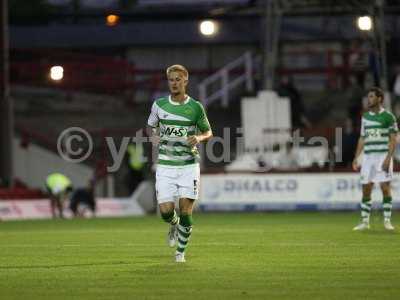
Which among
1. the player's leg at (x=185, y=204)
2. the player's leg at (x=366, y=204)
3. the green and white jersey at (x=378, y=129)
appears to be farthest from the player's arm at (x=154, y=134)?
the player's leg at (x=366, y=204)

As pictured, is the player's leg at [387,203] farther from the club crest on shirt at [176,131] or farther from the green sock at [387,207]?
the club crest on shirt at [176,131]

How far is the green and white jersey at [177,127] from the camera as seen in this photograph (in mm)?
17094

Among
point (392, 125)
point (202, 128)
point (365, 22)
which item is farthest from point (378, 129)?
point (365, 22)

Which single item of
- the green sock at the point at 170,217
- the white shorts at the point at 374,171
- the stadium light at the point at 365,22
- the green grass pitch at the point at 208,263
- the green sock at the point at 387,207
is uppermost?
the stadium light at the point at 365,22

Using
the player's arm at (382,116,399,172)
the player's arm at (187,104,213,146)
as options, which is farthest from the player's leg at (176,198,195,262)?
the player's arm at (382,116,399,172)

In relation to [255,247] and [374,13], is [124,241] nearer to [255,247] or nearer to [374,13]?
[255,247]

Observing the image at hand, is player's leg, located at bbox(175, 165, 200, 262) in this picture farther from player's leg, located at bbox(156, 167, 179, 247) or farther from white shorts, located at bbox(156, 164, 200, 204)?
player's leg, located at bbox(156, 167, 179, 247)

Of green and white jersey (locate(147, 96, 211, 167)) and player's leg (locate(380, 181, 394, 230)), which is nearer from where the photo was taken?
green and white jersey (locate(147, 96, 211, 167))

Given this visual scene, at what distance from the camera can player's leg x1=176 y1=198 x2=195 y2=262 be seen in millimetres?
16984

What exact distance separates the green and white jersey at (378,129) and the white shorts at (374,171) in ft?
0.34

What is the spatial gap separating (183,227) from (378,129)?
7.15 meters

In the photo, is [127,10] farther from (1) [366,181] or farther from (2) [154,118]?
(2) [154,118]

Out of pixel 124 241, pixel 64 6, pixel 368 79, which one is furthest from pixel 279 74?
pixel 124 241

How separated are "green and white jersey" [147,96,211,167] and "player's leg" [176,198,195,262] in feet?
1.72
